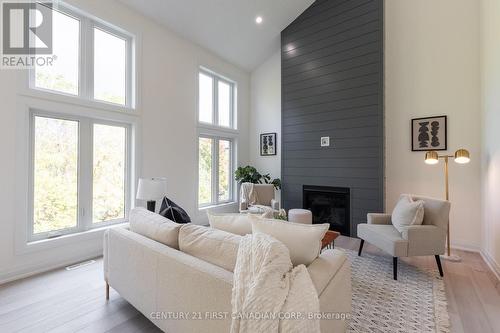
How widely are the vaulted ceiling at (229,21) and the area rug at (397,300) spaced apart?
4489 mm

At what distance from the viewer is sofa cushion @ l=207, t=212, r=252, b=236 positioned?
5.55 ft

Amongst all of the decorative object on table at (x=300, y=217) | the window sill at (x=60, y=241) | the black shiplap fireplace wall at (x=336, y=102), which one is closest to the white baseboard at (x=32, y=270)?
the window sill at (x=60, y=241)

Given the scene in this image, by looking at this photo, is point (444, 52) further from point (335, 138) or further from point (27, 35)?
point (27, 35)

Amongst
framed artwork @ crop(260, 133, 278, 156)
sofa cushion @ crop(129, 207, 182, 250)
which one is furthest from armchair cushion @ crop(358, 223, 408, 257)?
framed artwork @ crop(260, 133, 278, 156)

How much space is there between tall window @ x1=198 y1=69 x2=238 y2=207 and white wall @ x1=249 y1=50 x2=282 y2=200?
57 cm

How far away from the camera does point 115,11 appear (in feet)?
11.3

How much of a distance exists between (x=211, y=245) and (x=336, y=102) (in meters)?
3.76

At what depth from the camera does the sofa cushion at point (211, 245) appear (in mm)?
1426

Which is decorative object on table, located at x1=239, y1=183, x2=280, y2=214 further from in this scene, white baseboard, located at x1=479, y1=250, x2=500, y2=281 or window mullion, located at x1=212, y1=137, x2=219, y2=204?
white baseboard, located at x1=479, y1=250, x2=500, y2=281

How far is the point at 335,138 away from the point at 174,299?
12.4 ft

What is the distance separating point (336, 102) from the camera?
4340mm

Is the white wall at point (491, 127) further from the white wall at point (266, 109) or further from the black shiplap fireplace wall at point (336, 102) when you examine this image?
the white wall at point (266, 109)

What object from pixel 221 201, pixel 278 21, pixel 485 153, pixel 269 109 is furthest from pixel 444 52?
pixel 221 201

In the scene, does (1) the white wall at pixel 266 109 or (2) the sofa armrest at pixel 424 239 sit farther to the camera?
(1) the white wall at pixel 266 109
